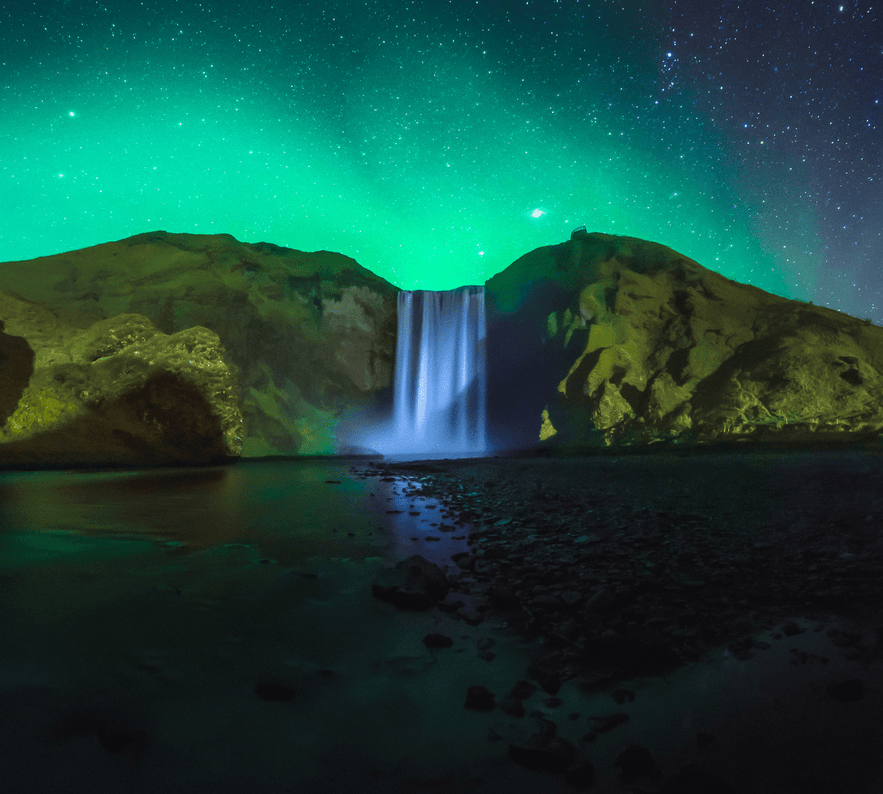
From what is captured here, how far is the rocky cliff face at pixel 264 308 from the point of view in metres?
23.9

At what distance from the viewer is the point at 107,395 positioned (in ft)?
61.6

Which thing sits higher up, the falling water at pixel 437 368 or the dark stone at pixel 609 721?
the falling water at pixel 437 368

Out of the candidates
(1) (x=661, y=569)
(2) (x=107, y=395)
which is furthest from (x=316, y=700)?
A: (2) (x=107, y=395)

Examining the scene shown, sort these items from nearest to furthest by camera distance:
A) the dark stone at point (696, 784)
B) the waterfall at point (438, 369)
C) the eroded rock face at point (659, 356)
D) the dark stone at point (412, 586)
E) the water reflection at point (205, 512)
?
the dark stone at point (696, 784) < the dark stone at point (412, 586) < the water reflection at point (205, 512) < the eroded rock face at point (659, 356) < the waterfall at point (438, 369)

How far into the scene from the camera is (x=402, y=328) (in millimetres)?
Result: 30750

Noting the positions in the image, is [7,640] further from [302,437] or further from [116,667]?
[302,437]

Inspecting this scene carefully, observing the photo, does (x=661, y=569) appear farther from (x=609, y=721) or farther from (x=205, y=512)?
(x=205, y=512)

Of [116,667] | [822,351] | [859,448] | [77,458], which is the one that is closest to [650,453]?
[859,448]

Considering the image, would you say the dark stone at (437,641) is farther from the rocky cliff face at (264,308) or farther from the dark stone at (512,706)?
the rocky cliff face at (264,308)

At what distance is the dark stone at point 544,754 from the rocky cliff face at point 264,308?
2575cm

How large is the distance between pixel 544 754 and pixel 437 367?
1134 inches

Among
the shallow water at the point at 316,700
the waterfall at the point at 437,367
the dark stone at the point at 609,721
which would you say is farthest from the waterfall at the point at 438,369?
the dark stone at the point at 609,721

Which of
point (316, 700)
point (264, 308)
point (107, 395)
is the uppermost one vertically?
point (264, 308)

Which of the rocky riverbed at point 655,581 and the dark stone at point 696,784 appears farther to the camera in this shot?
the rocky riverbed at point 655,581
